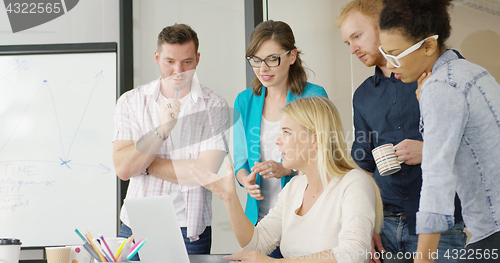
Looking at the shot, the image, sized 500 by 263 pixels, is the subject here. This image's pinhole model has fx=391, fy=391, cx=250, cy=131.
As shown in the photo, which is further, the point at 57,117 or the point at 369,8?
the point at 57,117

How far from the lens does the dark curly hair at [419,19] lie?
3.06ft

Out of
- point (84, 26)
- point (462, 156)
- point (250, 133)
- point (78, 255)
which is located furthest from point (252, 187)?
point (84, 26)

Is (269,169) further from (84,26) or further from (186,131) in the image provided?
(84,26)

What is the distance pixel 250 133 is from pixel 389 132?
542 millimetres

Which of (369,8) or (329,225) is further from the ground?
(369,8)

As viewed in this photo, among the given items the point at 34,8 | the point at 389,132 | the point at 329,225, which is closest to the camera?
the point at 329,225

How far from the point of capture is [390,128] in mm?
1372

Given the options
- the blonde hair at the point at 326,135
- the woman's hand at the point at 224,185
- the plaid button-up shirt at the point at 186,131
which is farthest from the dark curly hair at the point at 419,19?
the plaid button-up shirt at the point at 186,131

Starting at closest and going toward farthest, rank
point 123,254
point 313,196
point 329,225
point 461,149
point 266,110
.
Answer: point 461,149 → point 123,254 → point 329,225 → point 313,196 → point 266,110

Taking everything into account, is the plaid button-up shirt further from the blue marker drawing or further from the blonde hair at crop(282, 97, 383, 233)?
the blue marker drawing

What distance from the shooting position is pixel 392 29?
963mm

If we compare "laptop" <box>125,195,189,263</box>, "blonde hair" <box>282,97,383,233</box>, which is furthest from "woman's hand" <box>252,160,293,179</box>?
"laptop" <box>125,195,189,263</box>

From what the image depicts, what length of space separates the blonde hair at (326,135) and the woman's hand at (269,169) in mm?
238

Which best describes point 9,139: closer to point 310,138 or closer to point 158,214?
point 158,214
